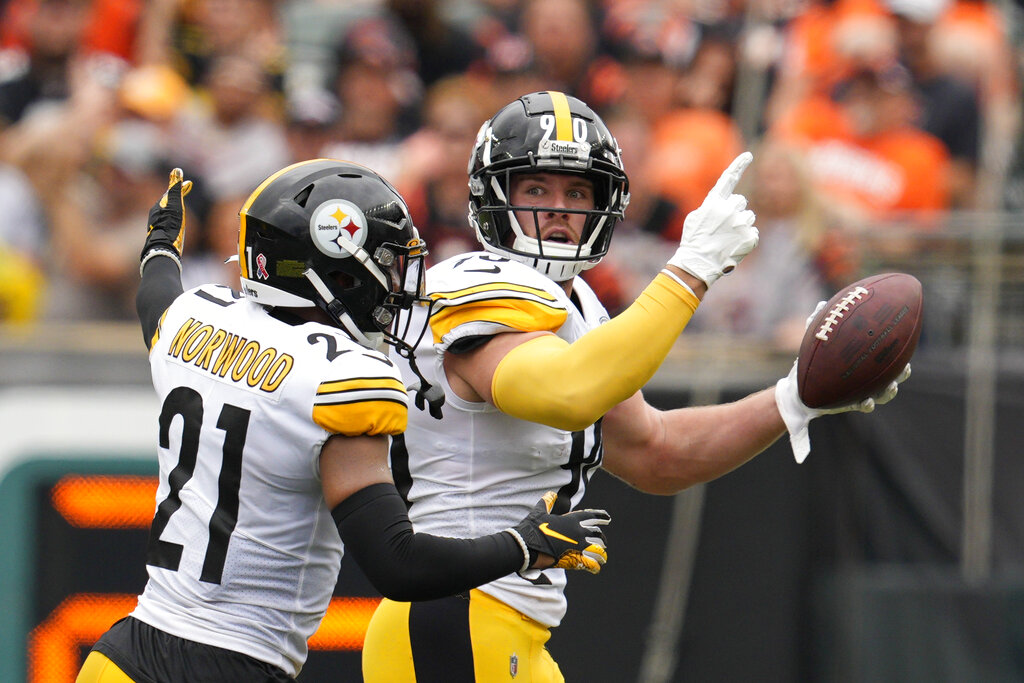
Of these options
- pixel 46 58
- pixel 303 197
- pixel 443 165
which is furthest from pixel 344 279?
pixel 46 58

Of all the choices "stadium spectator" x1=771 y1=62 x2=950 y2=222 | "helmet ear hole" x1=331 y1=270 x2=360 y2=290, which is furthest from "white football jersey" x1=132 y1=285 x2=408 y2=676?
"stadium spectator" x1=771 y1=62 x2=950 y2=222

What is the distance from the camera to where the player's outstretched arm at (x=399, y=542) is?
263 centimetres

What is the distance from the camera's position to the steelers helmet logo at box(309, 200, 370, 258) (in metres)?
2.88

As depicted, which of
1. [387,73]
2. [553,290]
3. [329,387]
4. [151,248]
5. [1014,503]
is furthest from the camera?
[387,73]

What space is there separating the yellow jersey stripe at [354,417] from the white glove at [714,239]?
28.7 inches

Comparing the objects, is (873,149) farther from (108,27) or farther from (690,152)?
(108,27)

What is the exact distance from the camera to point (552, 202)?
3342 millimetres

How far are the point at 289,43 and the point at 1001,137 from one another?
12.2 ft

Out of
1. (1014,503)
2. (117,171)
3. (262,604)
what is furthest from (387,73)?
(262,604)

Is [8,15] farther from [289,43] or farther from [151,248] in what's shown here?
[151,248]

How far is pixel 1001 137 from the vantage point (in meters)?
6.50

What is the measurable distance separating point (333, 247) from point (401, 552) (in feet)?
2.18

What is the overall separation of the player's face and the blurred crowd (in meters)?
2.72

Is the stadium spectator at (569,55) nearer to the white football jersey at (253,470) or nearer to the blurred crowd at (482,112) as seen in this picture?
the blurred crowd at (482,112)
